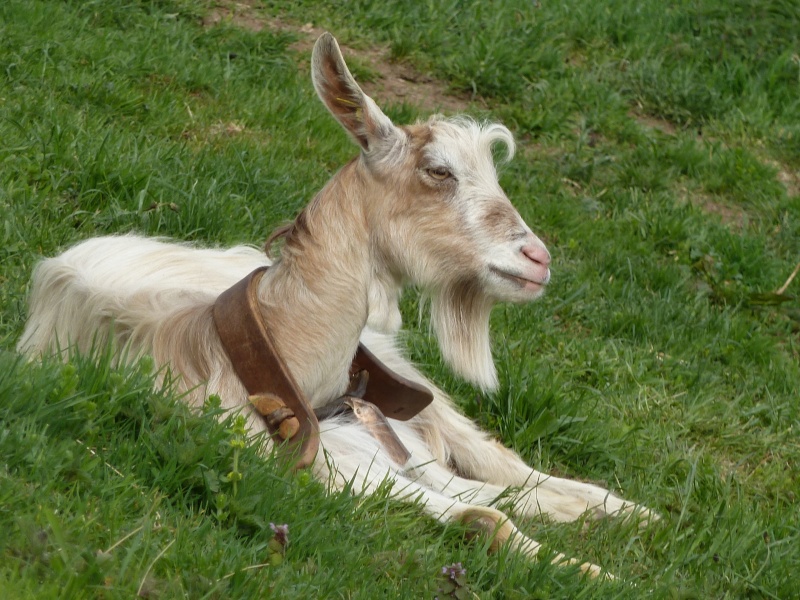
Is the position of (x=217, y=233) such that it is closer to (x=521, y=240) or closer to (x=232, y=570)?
(x=521, y=240)

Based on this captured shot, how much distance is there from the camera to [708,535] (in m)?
4.14

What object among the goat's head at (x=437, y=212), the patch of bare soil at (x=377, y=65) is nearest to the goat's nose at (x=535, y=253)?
the goat's head at (x=437, y=212)

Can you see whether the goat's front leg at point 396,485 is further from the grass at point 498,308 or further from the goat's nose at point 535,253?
the goat's nose at point 535,253

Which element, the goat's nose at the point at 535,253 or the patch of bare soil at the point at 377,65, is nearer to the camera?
the goat's nose at the point at 535,253

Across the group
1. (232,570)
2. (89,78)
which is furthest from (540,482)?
(89,78)

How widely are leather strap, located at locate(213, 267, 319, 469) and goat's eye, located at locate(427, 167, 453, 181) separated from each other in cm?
72

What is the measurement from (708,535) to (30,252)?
2.93 m

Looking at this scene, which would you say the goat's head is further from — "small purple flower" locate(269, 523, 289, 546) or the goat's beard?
"small purple flower" locate(269, 523, 289, 546)

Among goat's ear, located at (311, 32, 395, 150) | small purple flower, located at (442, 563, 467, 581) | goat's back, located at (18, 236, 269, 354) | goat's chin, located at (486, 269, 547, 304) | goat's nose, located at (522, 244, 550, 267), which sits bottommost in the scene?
goat's back, located at (18, 236, 269, 354)

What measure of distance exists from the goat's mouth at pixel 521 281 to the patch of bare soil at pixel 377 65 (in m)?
4.02

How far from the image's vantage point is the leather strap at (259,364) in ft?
12.3

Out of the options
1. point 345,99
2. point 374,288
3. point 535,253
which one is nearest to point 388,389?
point 374,288

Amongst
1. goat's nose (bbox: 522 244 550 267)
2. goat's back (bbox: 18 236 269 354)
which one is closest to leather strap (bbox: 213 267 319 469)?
goat's back (bbox: 18 236 269 354)

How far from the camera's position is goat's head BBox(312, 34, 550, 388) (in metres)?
3.96
